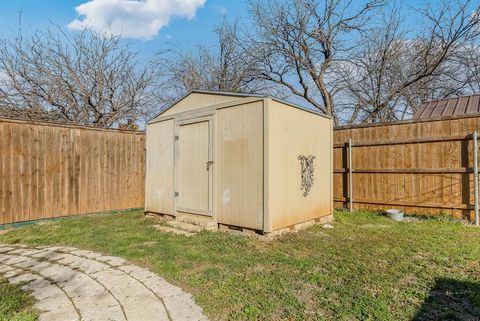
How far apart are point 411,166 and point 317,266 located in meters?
3.78

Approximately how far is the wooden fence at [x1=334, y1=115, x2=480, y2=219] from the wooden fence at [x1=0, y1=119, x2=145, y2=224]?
4.91m

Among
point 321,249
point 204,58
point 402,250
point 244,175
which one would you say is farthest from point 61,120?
point 402,250

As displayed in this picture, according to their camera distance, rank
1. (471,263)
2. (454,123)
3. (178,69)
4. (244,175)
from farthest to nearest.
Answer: (178,69) → (454,123) → (244,175) → (471,263)

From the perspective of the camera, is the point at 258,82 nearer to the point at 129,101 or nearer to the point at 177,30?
the point at 177,30

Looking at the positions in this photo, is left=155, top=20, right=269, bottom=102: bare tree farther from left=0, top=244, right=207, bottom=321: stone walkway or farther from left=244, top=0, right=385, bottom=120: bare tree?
left=0, top=244, right=207, bottom=321: stone walkway

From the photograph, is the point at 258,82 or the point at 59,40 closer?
the point at 59,40

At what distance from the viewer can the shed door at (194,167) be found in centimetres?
526

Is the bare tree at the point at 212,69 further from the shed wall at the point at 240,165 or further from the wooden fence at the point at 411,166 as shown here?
→ the shed wall at the point at 240,165

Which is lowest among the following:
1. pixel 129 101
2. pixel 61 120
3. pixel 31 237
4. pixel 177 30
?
pixel 31 237

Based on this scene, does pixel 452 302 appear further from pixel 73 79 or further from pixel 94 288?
pixel 73 79

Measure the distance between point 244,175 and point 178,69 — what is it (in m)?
10.3

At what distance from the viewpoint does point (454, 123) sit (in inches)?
215

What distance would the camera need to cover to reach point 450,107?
25.8 feet

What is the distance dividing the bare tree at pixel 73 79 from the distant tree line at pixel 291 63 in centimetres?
3
